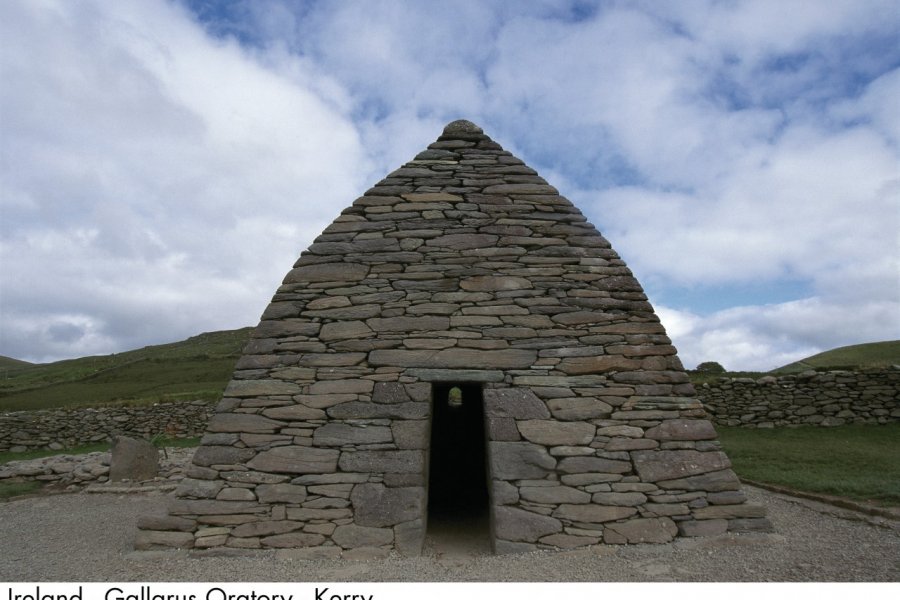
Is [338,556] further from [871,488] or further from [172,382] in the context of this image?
[172,382]

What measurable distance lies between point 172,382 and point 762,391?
1099 inches

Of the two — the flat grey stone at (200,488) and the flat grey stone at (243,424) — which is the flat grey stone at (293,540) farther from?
the flat grey stone at (243,424)

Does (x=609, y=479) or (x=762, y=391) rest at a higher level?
(x=762, y=391)

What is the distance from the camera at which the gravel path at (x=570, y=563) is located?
5082mm

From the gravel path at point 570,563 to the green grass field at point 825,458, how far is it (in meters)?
1.59

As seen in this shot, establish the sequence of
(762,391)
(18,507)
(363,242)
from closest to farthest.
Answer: (363,242), (18,507), (762,391)

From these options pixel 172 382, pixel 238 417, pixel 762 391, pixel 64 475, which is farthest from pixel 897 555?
pixel 172 382

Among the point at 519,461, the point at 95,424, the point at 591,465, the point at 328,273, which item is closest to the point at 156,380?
the point at 95,424

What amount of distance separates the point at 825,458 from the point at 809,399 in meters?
4.50

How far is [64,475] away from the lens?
1178cm

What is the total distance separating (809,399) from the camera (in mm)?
14242

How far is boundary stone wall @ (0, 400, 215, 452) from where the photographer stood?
17.1m

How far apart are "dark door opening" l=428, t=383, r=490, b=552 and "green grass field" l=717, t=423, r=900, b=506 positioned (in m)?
4.88

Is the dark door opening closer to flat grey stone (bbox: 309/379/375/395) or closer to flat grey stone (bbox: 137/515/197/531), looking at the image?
flat grey stone (bbox: 309/379/375/395)
